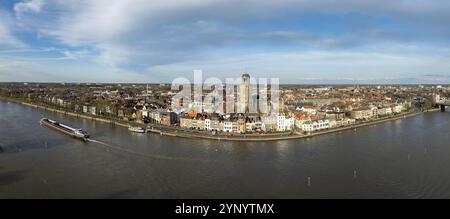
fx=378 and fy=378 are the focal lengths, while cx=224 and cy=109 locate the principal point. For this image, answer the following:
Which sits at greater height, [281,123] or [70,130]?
[281,123]

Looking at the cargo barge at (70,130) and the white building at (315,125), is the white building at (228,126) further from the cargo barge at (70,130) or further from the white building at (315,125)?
the cargo barge at (70,130)

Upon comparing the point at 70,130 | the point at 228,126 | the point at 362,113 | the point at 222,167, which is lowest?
the point at 222,167

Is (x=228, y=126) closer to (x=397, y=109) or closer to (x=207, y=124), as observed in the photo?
(x=207, y=124)

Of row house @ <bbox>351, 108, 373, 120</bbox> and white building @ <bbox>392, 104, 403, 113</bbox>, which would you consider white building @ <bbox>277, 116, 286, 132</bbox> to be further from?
white building @ <bbox>392, 104, 403, 113</bbox>

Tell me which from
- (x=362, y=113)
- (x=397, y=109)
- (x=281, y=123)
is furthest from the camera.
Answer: (x=397, y=109)

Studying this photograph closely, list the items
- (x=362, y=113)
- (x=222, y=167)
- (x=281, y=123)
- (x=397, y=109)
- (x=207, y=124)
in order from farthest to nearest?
(x=397, y=109) → (x=362, y=113) → (x=207, y=124) → (x=281, y=123) → (x=222, y=167)

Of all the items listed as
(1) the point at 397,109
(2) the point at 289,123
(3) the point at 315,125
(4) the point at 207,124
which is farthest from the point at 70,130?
(1) the point at 397,109

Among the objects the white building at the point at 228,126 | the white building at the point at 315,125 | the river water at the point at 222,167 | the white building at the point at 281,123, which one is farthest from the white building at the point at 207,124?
the white building at the point at 315,125

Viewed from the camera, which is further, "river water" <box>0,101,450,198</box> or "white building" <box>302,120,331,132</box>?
"white building" <box>302,120,331,132</box>

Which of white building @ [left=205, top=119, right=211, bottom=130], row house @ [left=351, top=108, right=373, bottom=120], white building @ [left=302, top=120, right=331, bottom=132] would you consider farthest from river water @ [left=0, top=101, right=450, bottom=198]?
row house @ [left=351, top=108, right=373, bottom=120]
